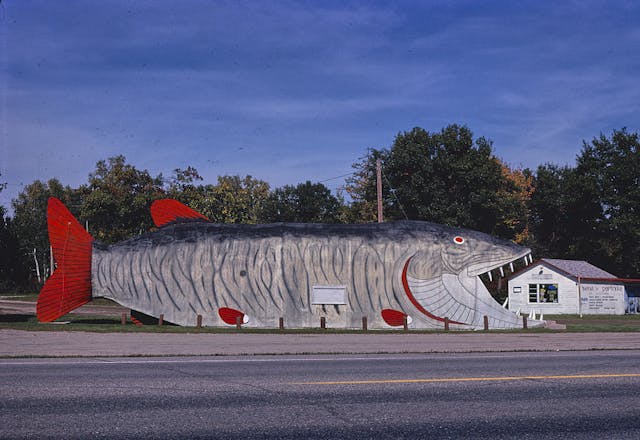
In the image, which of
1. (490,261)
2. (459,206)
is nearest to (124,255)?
(490,261)

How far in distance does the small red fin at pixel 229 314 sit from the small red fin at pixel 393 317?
16.9ft

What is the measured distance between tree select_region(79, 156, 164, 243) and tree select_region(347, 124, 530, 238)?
67.9 ft

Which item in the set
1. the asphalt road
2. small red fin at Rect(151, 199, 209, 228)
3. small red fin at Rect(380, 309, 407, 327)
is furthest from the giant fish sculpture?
the asphalt road

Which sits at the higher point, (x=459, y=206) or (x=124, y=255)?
(x=459, y=206)

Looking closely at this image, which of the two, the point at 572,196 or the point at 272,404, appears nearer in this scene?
the point at 272,404

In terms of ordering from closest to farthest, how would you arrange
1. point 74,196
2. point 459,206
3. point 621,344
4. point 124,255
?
point 621,344 → point 124,255 → point 459,206 → point 74,196

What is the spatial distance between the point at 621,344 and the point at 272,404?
13.0 m

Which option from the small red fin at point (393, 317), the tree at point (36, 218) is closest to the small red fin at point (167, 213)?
the small red fin at point (393, 317)

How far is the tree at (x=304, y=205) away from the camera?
71938 millimetres

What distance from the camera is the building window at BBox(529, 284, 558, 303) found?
45906 millimetres

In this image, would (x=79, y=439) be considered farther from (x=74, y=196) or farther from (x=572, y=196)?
(x=74, y=196)

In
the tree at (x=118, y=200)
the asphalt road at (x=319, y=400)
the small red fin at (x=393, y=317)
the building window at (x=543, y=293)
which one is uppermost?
the tree at (x=118, y=200)

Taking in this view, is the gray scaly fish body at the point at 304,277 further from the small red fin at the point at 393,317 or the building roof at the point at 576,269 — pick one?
the building roof at the point at 576,269

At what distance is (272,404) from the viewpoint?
299 inches
